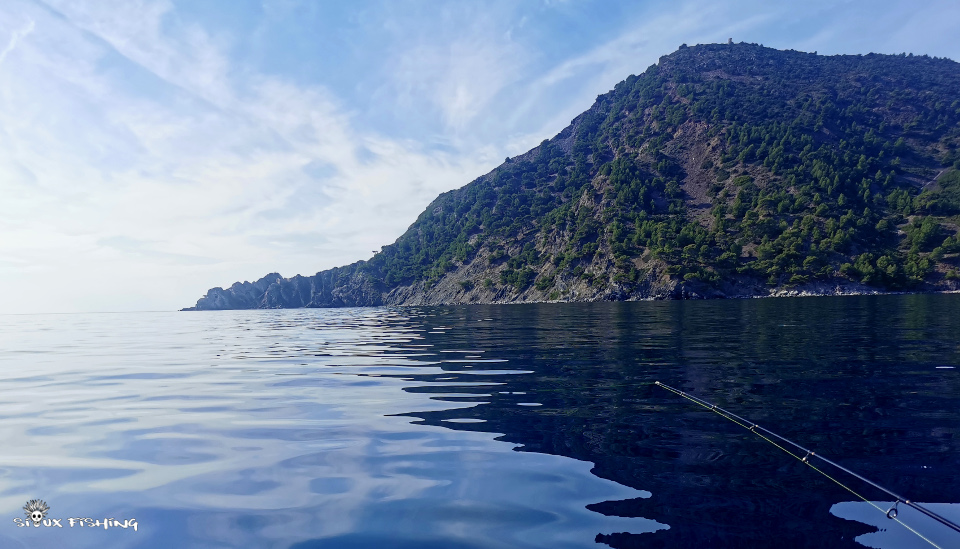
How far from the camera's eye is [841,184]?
147m

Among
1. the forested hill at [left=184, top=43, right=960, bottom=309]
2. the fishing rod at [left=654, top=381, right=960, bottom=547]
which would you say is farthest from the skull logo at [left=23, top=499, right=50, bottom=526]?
the forested hill at [left=184, top=43, right=960, bottom=309]

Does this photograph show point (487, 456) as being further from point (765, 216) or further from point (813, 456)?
point (765, 216)

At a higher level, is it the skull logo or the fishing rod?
the fishing rod

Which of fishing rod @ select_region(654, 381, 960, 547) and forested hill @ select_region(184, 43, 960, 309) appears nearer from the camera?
fishing rod @ select_region(654, 381, 960, 547)

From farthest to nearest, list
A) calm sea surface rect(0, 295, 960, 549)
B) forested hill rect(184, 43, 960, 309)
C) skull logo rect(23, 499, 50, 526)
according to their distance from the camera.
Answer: forested hill rect(184, 43, 960, 309) < skull logo rect(23, 499, 50, 526) < calm sea surface rect(0, 295, 960, 549)

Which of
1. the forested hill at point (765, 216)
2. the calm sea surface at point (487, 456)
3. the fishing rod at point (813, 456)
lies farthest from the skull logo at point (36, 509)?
the forested hill at point (765, 216)

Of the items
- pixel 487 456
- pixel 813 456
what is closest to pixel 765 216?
pixel 813 456

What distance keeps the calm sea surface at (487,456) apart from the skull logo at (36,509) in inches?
3.8

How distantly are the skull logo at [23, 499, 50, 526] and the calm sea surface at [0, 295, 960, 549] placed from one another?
3.8 inches

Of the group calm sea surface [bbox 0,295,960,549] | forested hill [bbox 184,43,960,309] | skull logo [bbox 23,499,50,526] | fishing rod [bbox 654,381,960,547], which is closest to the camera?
fishing rod [bbox 654,381,960,547]

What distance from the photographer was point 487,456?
7996mm

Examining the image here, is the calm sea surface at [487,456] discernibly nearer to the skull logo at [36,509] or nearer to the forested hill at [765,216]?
the skull logo at [36,509]

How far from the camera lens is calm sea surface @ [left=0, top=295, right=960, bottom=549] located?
553 cm

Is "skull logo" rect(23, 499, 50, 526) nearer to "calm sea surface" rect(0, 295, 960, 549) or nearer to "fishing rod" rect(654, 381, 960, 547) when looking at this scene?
"calm sea surface" rect(0, 295, 960, 549)
